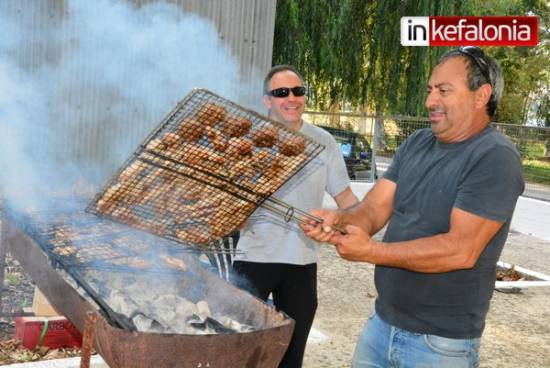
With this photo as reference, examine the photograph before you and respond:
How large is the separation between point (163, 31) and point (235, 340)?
5.20 m

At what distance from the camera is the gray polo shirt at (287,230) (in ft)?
12.5

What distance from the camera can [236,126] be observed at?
114 inches

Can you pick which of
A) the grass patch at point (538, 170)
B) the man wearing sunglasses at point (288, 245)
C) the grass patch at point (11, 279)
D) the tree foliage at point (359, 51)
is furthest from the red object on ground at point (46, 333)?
the grass patch at point (538, 170)

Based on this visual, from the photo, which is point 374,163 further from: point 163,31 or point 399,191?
point 399,191

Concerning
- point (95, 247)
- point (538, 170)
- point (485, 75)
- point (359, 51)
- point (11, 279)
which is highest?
point (359, 51)

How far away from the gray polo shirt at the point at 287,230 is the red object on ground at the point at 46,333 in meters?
1.54

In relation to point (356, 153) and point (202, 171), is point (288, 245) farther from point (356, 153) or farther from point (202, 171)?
point (356, 153)

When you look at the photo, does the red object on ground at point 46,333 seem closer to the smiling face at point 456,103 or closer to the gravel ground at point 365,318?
the gravel ground at point 365,318

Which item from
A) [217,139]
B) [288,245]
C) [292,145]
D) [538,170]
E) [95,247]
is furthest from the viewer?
[538,170]

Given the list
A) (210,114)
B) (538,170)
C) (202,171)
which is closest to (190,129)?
(210,114)

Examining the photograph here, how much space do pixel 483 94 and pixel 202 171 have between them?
125cm

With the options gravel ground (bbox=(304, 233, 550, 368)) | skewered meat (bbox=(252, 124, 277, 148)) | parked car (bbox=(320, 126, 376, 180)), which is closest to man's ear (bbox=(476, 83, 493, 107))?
skewered meat (bbox=(252, 124, 277, 148))

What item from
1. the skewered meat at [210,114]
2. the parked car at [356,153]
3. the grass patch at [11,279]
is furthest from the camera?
the parked car at [356,153]

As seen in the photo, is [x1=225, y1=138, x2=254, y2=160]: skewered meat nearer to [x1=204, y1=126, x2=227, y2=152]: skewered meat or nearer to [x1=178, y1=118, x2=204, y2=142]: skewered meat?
[x1=204, y1=126, x2=227, y2=152]: skewered meat
